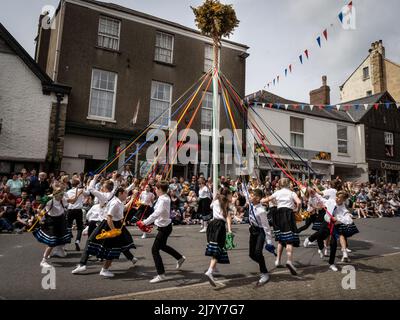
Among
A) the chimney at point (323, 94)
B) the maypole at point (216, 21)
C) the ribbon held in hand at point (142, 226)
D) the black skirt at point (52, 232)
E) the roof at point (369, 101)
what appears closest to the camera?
the ribbon held in hand at point (142, 226)

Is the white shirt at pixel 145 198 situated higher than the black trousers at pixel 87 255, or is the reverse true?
the white shirt at pixel 145 198

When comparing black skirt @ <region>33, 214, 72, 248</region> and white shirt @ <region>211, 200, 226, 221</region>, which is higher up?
white shirt @ <region>211, 200, 226, 221</region>

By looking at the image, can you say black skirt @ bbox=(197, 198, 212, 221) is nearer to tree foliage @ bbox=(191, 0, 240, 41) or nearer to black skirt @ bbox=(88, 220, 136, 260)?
black skirt @ bbox=(88, 220, 136, 260)

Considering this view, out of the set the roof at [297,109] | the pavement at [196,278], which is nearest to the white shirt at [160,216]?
the pavement at [196,278]

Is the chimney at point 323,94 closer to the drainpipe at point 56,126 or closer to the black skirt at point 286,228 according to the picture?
the drainpipe at point 56,126

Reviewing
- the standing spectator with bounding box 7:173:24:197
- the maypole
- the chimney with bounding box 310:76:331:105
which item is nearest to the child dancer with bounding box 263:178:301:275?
the maypole

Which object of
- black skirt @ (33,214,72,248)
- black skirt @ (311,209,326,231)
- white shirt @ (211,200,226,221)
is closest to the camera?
white shirt @ (211,200,226,221)

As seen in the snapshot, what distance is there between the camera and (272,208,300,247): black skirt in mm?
5766

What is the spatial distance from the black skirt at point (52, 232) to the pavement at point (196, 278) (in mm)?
465

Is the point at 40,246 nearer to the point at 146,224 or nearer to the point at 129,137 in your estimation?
the point at 146,224

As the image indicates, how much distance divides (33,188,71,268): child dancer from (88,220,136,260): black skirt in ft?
3.10

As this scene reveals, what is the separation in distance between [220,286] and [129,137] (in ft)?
39.3

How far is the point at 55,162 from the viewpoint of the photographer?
13.5m

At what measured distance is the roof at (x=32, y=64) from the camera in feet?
42.8
